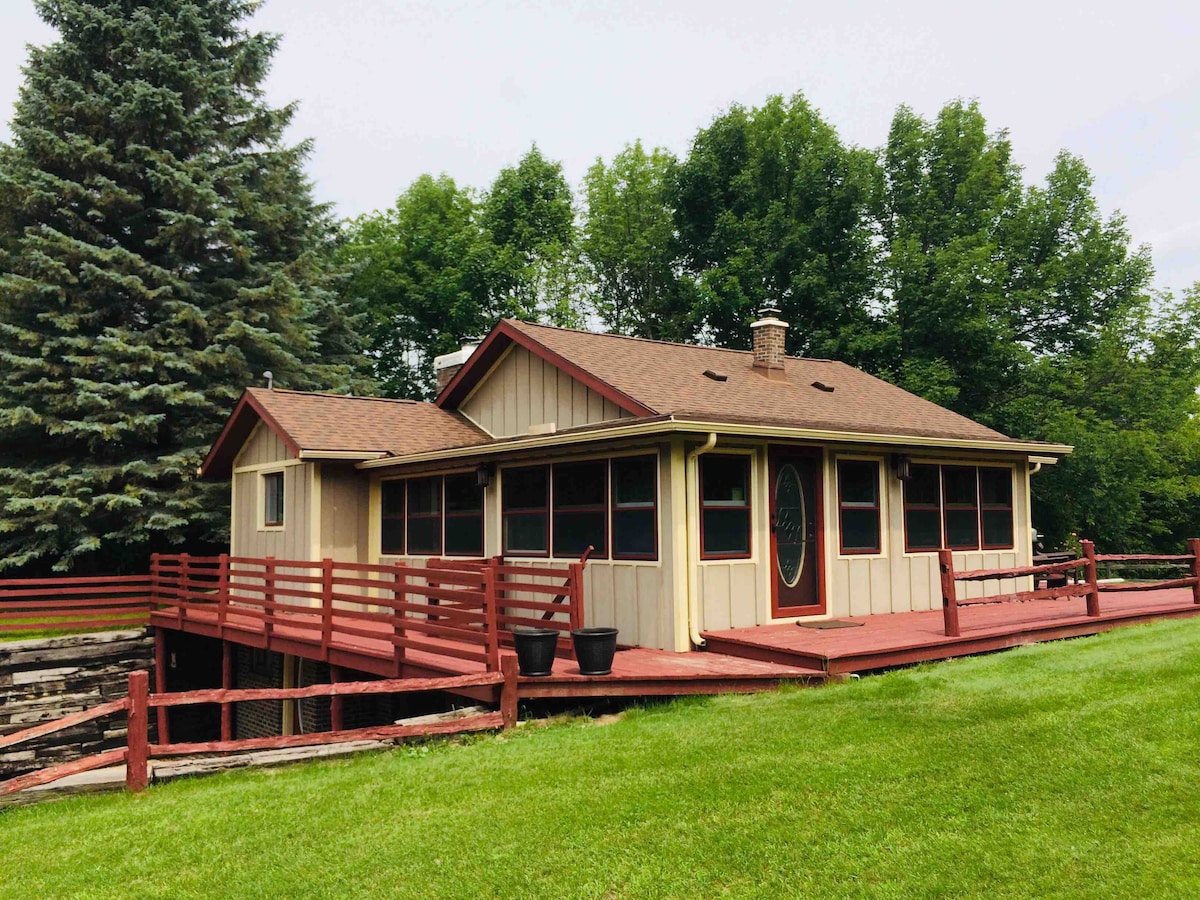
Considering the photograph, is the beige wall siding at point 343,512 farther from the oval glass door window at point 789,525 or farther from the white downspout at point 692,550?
the oval glass door window at point 789,525

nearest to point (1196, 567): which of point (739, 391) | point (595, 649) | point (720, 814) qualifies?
point (739, 391)

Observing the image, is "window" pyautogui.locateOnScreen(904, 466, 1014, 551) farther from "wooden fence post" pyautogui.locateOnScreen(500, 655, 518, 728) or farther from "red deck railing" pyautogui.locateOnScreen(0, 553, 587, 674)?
"wooden fence post" pyautogui.locateOnScreen(500, 655, 518, 728)

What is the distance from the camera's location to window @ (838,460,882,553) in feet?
39.1

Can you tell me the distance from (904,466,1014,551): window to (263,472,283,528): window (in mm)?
9617

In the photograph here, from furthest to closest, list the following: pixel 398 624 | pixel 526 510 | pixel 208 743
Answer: pixel 526 510 → pixel 398 624 → pixel 208 743

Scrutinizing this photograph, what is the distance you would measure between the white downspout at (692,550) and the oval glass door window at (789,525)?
1.27 metres

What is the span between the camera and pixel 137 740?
6930 millimetres

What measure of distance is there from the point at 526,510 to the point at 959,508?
19.4 ft

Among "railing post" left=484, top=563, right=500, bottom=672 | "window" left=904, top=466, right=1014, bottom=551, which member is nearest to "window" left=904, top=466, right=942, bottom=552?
"window" left=904, top=466, right=1014, bottom=551

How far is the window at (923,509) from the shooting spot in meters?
12.6

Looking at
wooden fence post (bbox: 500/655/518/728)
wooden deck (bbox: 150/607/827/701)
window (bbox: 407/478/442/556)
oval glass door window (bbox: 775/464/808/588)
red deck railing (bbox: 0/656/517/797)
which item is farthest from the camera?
window (bbox: 407/478/442/556)

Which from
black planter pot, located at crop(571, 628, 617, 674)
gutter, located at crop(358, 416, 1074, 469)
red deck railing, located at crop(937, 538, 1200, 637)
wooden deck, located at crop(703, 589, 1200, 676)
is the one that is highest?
gutter, located at crop(358, 416, 1074, 469)

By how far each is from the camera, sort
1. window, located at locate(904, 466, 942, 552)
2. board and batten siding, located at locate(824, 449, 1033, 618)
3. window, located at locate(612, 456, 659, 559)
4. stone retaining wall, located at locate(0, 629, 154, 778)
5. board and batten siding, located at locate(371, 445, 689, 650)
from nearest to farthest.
→ 1. board and batten siding, located at locate(371, 445, 689, 650)
2. window, located at locate(612, 456, 659, 559)
3. board and batten siding, located at locate(824, 449, 1033, 618)
4. window, located at locate(904, 466, 942, 552)
5. stone retaining wall, located at locate(0, 629, 154, 778)

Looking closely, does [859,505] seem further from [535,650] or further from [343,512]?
[343,512]
